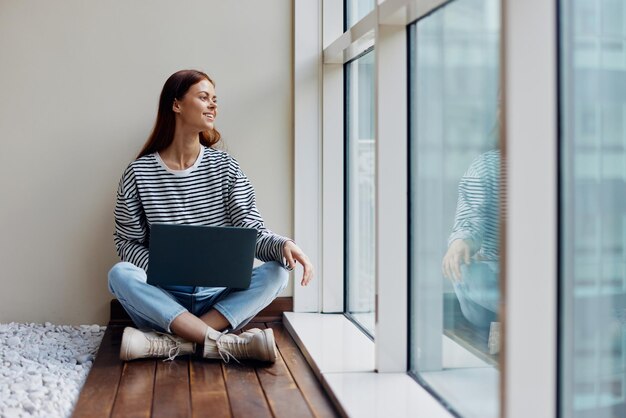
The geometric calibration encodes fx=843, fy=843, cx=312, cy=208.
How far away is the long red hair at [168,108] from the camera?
3098mm

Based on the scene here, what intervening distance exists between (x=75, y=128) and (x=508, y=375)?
234 cm

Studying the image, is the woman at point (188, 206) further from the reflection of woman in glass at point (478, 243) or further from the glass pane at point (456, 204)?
the reflection of woman in glass at point (478, 243)

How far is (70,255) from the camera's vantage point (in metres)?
3.39

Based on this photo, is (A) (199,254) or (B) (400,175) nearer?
(B) (400,175)

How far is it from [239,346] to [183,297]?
0.39m

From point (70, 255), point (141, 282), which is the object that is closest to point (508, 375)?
point (141, 282)

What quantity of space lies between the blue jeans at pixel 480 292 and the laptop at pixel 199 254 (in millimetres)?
894

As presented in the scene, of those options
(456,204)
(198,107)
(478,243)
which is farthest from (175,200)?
(478,243)

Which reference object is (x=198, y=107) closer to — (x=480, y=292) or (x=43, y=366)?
(x=43, y=366)

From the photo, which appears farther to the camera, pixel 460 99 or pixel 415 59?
pixel 415 59

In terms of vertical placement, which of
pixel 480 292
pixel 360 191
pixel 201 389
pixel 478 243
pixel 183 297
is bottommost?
pixel 201 389

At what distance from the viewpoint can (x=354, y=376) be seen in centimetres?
239

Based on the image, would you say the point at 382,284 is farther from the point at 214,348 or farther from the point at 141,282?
the point at 141,282

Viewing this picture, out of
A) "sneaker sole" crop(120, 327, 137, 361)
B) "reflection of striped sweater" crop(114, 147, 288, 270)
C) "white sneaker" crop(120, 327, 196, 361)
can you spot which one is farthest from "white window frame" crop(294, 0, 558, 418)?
"sneaker sole" crop(120, 327, 137, 361)
